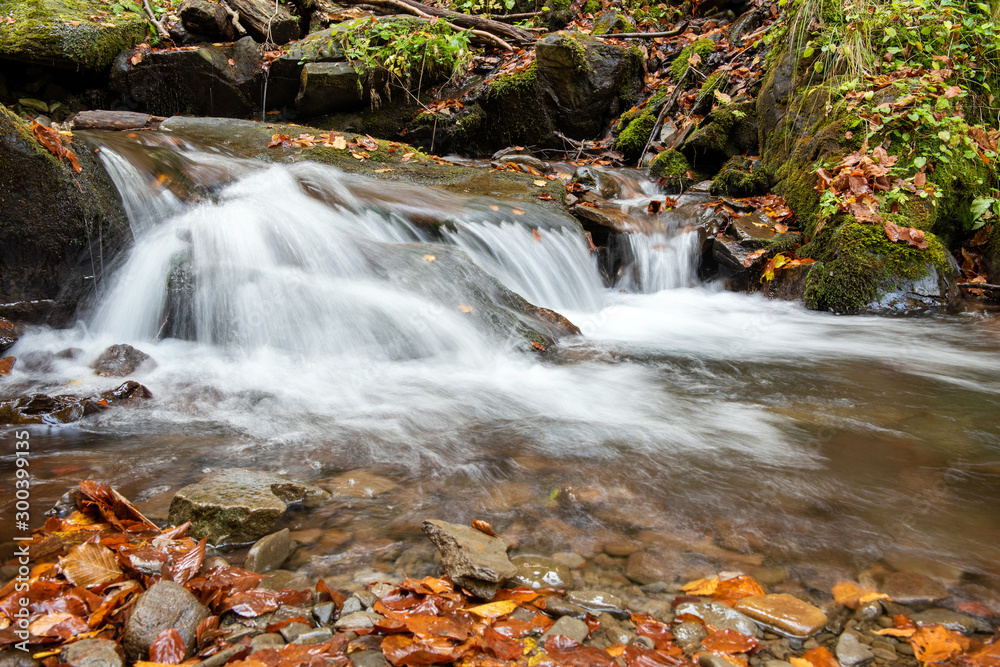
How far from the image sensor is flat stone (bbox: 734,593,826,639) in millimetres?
1589

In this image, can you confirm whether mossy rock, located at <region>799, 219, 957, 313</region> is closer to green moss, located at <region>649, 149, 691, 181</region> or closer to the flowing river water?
the flowing river water

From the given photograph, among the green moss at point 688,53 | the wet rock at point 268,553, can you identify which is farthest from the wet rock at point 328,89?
the wet rock at point 268,553

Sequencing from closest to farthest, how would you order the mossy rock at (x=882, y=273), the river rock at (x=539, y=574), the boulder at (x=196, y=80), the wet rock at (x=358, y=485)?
the river rock at (x=539, y=574), the wet rock at (x=358, y=485), the mossy rock at (x=882, y=273), the boulder at (x=196, y=80)

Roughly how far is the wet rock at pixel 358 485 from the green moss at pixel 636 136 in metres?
8.62

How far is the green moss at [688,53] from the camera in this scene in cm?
1029

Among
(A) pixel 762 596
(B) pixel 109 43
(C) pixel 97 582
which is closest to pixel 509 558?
(A) pixel 762 596

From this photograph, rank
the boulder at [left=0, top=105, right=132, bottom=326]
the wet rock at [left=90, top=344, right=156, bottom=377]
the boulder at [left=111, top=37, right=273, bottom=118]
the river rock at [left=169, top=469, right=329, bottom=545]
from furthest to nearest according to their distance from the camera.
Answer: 1. the boulder at [left=111, top=37, right=273, bottom=118]
2. the boulder at [left=0, top=105, right=132, bottom=326]
3. the wet rock at [left=90, top=344, right=156, bottom=377]
4. the river rock at [left=169, top=469, right=329, bottom=545]

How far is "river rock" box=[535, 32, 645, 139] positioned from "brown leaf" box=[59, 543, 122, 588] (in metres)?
10.1

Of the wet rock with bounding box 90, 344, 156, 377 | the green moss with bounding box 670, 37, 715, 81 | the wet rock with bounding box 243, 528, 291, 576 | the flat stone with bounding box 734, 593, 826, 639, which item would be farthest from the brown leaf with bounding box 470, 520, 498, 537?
the green moss with bounding box 670, 37, 715, 81

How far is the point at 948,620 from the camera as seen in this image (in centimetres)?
162

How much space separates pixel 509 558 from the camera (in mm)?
1934

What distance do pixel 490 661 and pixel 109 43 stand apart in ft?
40.3

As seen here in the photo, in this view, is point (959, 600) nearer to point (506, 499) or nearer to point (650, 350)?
point (506, 499)

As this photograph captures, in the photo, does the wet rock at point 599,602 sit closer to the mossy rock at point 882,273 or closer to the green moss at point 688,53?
the mossy rock at point 882,273
